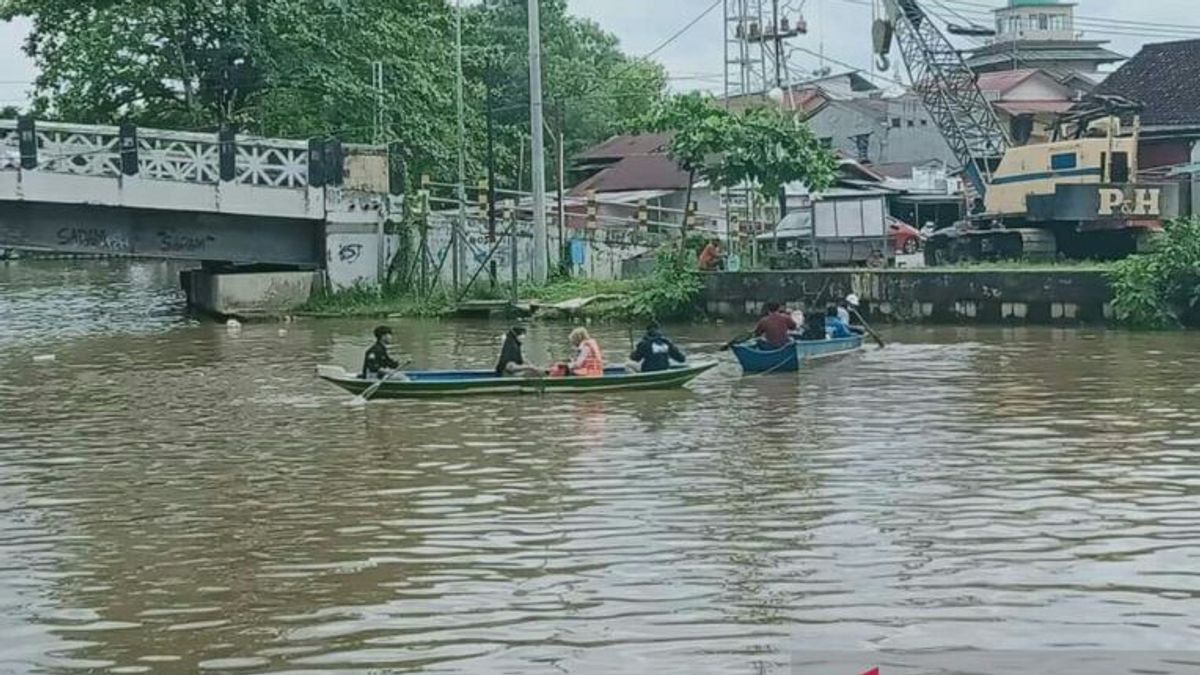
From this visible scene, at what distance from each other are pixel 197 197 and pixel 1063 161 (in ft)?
67.8

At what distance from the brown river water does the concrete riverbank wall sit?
743 cm

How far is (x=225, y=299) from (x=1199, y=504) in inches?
1263

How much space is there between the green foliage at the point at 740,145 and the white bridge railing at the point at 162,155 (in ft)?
30.2

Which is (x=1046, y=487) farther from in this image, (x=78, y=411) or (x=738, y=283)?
(x=738, y=283)

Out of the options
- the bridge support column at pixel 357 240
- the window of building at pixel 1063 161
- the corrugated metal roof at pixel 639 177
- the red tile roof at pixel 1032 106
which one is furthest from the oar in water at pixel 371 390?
the corrugated metal roof at pixel 639 177

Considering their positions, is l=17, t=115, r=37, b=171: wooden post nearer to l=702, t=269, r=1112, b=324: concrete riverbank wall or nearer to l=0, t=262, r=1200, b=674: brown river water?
l=0, t=262, r=1200, b=674: brown river water

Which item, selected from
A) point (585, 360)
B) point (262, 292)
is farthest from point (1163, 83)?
point (585, 360)

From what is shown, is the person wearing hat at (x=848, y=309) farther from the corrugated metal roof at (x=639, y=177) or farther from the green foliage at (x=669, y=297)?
the corrugated metal roof at (x=639, y=177)

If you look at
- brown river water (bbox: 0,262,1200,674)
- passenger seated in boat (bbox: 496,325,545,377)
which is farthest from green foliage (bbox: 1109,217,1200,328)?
passenger seated in boat (bbox: 496,325,545,377)

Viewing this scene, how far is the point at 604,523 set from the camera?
1395 centimetres

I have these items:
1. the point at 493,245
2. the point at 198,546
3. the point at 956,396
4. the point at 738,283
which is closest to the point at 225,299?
the point at 493,245

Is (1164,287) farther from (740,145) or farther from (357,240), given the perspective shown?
(357,240)

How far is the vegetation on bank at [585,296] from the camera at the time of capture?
37781 millimetres

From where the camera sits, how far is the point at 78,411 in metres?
23.8
